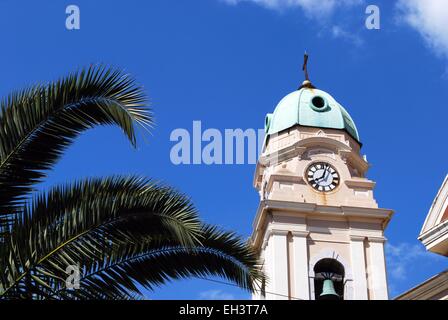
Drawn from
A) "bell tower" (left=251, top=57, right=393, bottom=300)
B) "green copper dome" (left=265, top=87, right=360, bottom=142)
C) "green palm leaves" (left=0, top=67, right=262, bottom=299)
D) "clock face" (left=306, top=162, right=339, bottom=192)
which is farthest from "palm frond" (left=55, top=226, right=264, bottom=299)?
"green copper dome" (left=265, top=87, right=360, bottom=142)

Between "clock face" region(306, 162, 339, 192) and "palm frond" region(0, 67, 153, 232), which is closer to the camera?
"palm frond" region(0, 67, 153, 232)

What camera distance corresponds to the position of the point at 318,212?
40.4 metres

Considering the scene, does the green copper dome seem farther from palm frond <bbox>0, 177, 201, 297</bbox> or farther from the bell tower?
palm frond <bbox>0, 177, 201, 297</bbox>

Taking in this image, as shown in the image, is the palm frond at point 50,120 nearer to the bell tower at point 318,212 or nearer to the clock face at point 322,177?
the bell tower at point 318,212

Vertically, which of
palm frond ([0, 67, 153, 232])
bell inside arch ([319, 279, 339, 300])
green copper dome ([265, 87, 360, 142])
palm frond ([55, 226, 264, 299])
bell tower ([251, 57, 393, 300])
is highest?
green copper dome ([265, 87, 360, 142])

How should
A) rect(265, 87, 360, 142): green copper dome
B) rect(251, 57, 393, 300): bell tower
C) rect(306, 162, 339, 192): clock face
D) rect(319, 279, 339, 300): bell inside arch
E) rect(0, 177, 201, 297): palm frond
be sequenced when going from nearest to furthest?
rect(0, 177, 201, 297): palm frond
rect(319, 279, 339, 300): bell inside arch
rect(251, 57, 393, 300): bell tower
rect(306, 162, 339, 192): clock face
rect(265, 87, 360, 142): green copper dome

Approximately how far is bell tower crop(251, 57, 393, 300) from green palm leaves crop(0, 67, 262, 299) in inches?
955

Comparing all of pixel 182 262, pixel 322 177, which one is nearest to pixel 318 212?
pixel 322 177

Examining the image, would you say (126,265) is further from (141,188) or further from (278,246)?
(278,246)

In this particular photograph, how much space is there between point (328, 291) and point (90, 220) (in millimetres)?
26362

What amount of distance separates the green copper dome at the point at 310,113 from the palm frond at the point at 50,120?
103 feet

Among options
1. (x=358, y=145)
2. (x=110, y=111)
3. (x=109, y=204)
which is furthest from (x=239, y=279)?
(x=358, y=145)

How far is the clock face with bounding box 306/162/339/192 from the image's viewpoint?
42312 mm

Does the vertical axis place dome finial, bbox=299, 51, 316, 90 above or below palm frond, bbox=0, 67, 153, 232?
above
